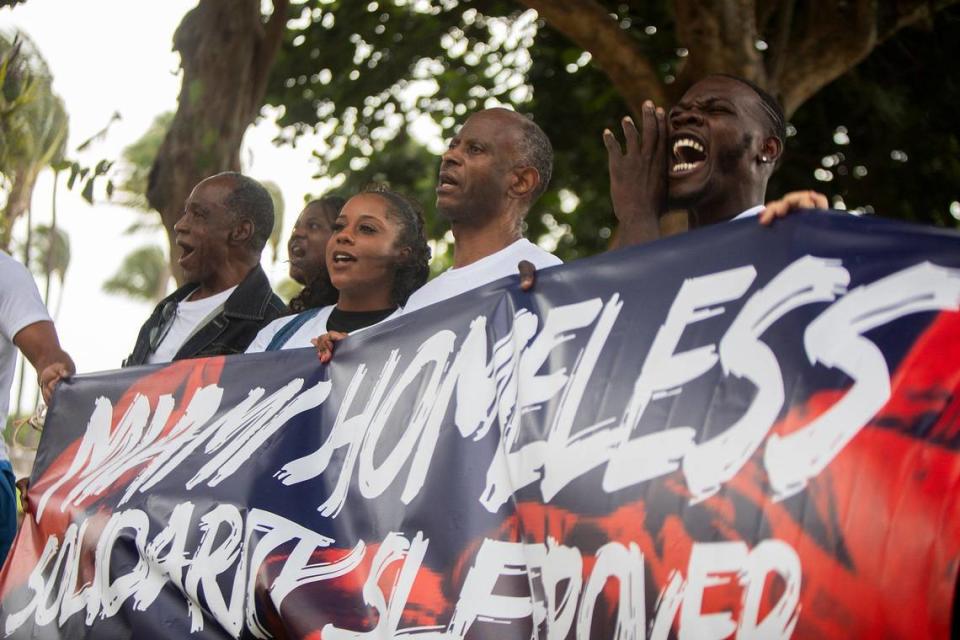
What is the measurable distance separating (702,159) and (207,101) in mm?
4731

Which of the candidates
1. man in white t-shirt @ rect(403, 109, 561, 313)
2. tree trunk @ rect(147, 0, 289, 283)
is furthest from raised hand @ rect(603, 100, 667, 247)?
tree trunk @ rect(147, 0, 289, 283)

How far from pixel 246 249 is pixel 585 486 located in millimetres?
2756

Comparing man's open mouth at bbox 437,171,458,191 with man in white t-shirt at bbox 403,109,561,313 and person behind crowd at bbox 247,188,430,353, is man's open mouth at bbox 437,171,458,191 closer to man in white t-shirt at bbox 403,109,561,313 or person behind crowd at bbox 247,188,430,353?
man in white t-shirt at bbox 403,109,561,313

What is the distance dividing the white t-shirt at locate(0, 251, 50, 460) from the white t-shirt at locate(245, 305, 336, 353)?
76cm

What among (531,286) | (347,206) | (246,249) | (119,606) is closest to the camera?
(531,286)

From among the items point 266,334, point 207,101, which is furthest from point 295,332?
point 207,101

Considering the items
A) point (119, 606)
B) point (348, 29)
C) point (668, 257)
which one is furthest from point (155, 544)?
point (348, 29)

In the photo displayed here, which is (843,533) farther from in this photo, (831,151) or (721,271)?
(831,151)

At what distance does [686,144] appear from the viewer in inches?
150

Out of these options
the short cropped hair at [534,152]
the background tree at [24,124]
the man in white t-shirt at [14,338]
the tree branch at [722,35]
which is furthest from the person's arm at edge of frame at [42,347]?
the tree branch at [722,35]

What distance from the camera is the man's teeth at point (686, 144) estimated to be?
12.4 feet

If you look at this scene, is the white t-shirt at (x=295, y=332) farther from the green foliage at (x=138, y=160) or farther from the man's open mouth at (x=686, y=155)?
the green foliage at (x=138, y=160)

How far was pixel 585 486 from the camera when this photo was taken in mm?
3062

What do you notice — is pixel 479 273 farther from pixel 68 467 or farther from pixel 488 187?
pixel 68 467
